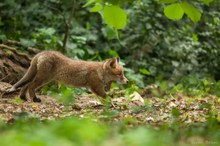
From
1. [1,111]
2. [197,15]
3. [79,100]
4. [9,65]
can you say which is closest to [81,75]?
[79,100]

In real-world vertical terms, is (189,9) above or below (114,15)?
above

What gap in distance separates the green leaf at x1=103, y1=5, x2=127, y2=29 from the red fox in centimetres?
329

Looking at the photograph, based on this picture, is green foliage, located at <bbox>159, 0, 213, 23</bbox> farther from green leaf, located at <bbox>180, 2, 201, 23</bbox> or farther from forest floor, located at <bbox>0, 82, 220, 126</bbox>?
forest floor, located at <bbox>0, 82, 220, 126</bbox>

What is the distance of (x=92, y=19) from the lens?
1598cm

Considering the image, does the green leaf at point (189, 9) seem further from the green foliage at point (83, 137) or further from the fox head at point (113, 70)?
the fox head at point (113, 70)

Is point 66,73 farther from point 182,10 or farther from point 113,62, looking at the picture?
point 182,10

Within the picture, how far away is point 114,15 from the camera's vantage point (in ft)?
22.0

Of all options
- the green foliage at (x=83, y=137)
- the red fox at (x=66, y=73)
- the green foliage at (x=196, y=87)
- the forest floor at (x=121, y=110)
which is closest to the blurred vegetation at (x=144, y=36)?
the green foliage at (x=196, y=87)

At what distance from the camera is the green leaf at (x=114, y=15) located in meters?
6.68

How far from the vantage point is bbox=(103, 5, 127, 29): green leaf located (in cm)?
668

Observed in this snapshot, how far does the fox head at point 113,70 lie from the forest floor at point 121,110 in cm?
45

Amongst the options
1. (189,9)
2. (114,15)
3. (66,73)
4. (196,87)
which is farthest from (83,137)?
(196,87)

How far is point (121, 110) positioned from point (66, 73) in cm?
197

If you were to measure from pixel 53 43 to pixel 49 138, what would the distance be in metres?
9.35
